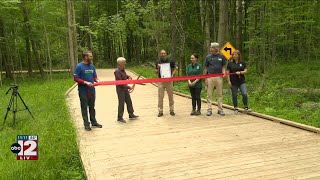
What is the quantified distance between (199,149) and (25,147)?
3.13 meters

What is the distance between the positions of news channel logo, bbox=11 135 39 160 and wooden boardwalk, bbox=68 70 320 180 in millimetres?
960

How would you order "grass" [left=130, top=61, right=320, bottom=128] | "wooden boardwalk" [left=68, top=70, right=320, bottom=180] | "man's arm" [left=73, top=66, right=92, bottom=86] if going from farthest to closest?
"grass" [left=130, top=61, right=320, bottom=128] < "man's arm" [left=73, top=66, right=92, bottom=86] < "wooden boardwalk" [left=68, top=70, right=320, bottom=180]

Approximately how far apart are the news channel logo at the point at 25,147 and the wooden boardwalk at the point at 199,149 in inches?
37.8

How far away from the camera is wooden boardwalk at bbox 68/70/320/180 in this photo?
5.11 m

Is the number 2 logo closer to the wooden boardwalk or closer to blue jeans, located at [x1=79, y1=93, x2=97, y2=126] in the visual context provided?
the wooden boardwalk

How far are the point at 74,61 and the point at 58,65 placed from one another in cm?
2107

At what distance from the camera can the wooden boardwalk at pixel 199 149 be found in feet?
16.8

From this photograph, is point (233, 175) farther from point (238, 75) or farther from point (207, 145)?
point (238, 75)

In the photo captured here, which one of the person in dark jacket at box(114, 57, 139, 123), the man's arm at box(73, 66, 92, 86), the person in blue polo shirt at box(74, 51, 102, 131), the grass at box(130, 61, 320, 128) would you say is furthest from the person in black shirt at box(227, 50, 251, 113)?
the man's arm at box(73, 66, 92, 86)

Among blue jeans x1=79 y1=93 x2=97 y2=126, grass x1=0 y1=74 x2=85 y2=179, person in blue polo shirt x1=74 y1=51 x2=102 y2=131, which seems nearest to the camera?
grass x1=0 y1=74 x2=85 y2=179

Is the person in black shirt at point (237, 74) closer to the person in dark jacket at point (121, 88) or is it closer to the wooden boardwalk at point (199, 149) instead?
the wooden boardwalk at point (199, 149)

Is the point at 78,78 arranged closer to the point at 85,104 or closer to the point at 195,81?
the point at 85,104

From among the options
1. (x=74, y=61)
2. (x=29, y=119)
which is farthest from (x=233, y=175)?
(x=74, y=61)

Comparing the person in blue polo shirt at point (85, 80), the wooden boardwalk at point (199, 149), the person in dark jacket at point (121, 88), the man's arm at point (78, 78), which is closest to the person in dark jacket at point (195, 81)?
the wooden boardwalk at point (199, 149)
